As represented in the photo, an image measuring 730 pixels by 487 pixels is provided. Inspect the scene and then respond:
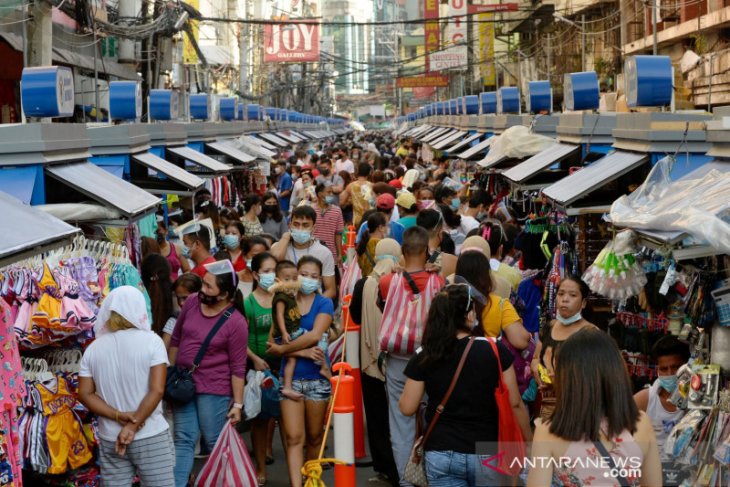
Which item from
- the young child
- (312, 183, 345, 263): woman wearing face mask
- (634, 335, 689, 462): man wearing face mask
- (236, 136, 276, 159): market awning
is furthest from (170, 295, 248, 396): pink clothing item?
(236, 136, 276, 159): market awning

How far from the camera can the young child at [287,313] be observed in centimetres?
811

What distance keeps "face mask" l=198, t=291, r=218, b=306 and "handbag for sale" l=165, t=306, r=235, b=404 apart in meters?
0.11

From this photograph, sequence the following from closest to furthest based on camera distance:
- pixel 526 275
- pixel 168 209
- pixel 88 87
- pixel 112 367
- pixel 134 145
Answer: pixel 112 367, pixel 526 275, pixel 134 145, pixel 168 209, pixel 88 87

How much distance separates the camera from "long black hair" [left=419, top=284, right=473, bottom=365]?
575cm

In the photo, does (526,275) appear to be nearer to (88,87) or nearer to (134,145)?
(134,145)

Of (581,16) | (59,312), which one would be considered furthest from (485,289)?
(581,16)

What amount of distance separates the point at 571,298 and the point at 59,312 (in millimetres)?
3240

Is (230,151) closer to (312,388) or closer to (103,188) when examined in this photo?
(103,188)

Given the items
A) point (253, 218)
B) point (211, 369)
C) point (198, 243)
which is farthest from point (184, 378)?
point (253, 218)

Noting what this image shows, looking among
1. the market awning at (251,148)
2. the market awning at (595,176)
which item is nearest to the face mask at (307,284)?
the market awning at (595,176)

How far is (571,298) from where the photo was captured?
289 inches

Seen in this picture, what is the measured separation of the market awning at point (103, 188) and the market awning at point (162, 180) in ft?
6.44

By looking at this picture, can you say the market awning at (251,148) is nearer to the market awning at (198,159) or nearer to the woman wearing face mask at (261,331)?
the market awning at (198,159)

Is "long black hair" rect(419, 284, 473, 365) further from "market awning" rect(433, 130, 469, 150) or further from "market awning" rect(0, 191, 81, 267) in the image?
"market awning" rect(433, 130, 469, 150)
